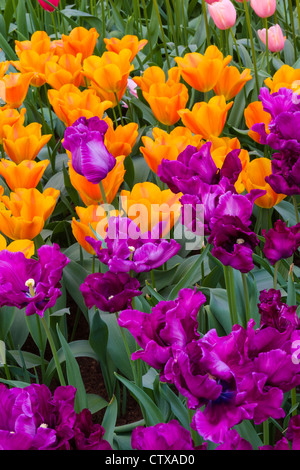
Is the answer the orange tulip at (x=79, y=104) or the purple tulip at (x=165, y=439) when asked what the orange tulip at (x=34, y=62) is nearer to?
the orange tulip at (x=79, y=104)

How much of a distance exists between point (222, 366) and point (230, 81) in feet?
3.63

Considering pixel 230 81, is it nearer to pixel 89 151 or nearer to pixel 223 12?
pixel 223 12

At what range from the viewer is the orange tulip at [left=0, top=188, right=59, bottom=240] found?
1236mm

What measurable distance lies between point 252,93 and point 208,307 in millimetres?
1047

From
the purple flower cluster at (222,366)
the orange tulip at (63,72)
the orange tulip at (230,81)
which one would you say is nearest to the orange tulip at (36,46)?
the orange tulip at (63,72)

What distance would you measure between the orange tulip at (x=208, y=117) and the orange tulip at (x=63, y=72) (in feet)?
1.38

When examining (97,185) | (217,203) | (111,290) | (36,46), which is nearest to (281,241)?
(217,203)

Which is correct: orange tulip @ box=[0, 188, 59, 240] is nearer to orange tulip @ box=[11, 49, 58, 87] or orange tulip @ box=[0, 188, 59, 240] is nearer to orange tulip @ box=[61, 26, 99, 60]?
orange tulip @ box=[11, 49, 58, 87]

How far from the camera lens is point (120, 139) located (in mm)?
1491

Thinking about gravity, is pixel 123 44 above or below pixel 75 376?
above

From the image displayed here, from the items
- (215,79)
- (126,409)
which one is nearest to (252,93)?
(215,79)

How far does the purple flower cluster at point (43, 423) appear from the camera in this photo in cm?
68

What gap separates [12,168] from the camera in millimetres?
1370

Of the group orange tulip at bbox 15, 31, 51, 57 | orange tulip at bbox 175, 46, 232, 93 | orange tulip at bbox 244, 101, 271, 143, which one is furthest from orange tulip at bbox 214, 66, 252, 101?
orange tulip at bbox 15, 31, 51, 57
